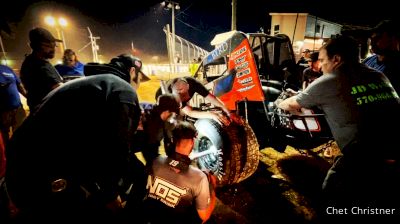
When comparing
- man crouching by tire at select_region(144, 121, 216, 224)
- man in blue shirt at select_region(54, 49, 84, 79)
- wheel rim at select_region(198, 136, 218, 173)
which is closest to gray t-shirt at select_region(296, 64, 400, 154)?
man crouching by tire at select_region(144, 121, 216, 224)

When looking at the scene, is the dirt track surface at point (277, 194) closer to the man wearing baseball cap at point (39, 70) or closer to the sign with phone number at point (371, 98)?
the sign with phone number at point (371, 98)

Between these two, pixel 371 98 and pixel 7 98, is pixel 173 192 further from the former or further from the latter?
pixel 7 98

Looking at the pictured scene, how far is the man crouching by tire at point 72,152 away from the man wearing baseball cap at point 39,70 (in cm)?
233

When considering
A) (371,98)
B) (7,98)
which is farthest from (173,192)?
(7,98)

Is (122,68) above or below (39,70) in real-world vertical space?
above

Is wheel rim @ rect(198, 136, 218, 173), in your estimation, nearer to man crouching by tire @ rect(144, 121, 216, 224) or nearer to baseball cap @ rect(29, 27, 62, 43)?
man crouching by tire @ rect(144, 121, 216, 224)

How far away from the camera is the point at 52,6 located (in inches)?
1473

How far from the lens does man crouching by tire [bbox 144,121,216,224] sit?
7.50 ft

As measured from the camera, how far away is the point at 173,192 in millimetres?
2287

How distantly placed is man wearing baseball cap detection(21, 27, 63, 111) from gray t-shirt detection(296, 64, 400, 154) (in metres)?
3.97

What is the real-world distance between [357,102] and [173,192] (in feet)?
7.04

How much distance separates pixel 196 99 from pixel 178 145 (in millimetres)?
3799

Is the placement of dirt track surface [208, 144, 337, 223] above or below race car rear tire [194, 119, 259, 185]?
below

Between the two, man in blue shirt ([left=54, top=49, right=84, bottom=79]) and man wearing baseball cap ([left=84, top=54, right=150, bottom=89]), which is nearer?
man wearing baseball cap ([left=84, top=54, right=150, bottom=89])
